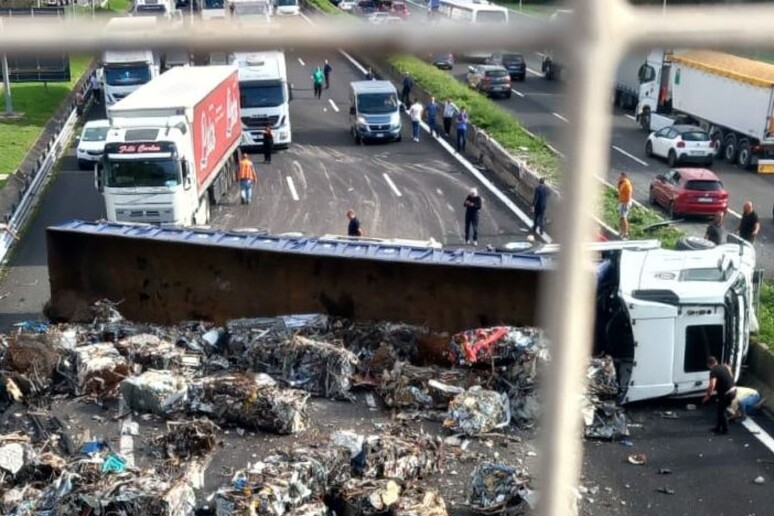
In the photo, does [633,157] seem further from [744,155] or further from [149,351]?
[149,351]

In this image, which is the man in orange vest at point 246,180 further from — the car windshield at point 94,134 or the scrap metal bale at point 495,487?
the scrap metal bale at point 495,487

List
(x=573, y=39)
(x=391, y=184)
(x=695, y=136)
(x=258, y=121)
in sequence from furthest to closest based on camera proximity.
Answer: (x=258, y=121), (x=695, y=136), (x=391, y=184), (x=573, y=39)

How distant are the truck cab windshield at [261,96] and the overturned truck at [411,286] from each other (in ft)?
35.0

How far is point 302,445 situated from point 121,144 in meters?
7.87

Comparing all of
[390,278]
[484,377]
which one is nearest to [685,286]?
[484,377]

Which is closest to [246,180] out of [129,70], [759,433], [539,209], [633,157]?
[539,209]

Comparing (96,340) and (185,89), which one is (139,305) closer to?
(96,340)

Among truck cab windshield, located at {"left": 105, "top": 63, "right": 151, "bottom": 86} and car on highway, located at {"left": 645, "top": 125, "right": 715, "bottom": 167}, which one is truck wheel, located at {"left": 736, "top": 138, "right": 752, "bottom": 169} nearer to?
car on highway, located at {"left": 645, "top": 125, "right": 715, "bottom": 167}

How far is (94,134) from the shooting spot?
23.4 meters

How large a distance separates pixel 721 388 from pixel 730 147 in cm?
1464

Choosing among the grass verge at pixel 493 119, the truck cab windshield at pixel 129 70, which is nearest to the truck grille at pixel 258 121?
the grass verge at pixel 493 119

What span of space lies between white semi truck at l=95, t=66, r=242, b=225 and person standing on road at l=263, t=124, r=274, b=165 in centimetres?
417

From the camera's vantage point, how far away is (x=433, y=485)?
388 inches

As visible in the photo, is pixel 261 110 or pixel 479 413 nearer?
pixel 479 413
